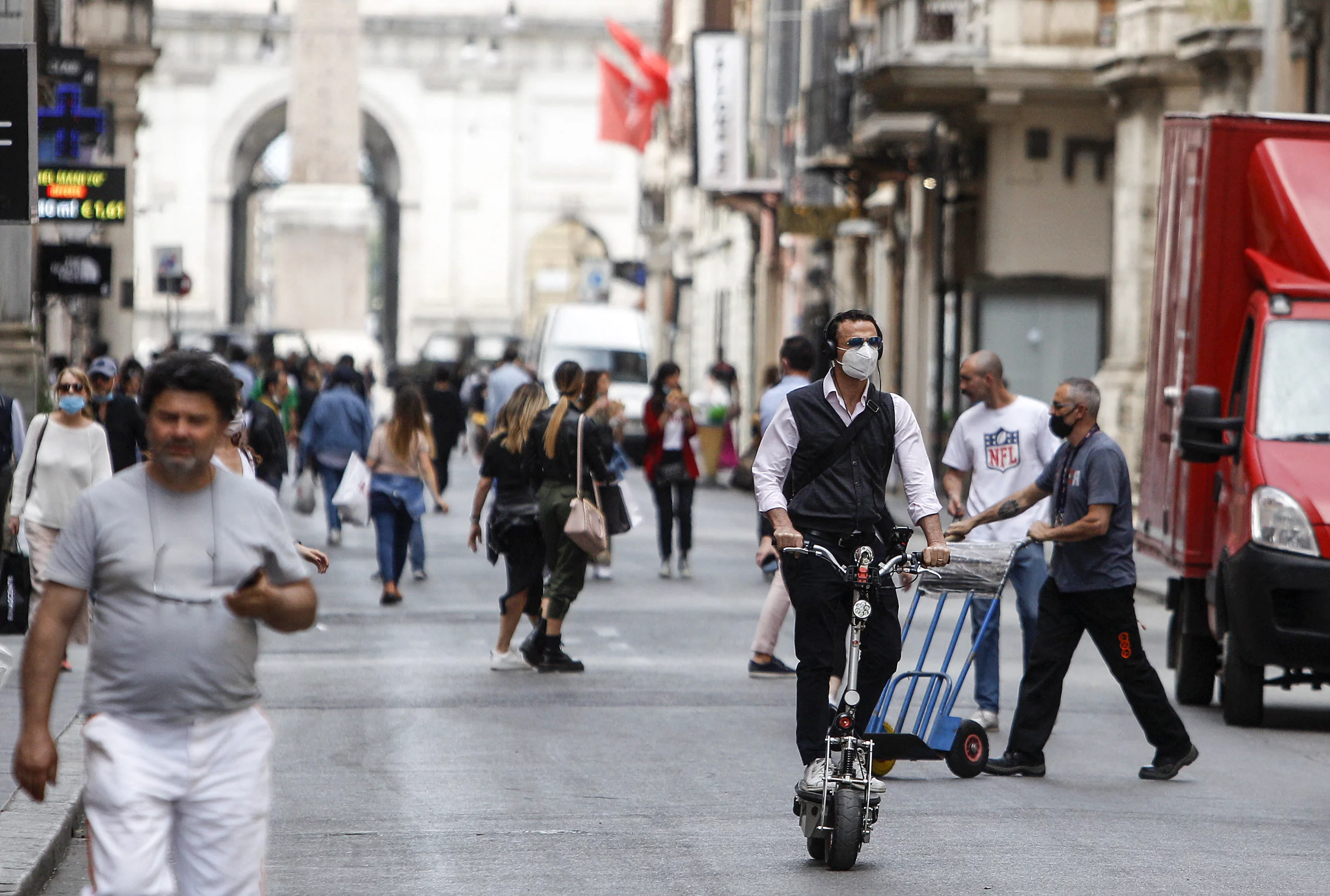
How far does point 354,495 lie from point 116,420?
1741 mm

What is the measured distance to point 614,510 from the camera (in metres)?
14.4

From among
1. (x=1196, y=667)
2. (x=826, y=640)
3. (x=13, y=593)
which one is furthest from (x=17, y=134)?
(x=1196, y=667)

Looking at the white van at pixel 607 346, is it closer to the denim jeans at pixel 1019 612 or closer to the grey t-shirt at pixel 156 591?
the denim jeans at pixel 1019 612

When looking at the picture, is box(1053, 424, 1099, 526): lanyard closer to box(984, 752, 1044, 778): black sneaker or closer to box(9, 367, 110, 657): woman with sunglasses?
box(984, 752, 1044, 778): black sneaker

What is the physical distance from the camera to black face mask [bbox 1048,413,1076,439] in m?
10.4

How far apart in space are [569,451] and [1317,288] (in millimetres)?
4225

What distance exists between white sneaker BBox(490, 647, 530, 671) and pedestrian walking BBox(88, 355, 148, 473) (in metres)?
4.30

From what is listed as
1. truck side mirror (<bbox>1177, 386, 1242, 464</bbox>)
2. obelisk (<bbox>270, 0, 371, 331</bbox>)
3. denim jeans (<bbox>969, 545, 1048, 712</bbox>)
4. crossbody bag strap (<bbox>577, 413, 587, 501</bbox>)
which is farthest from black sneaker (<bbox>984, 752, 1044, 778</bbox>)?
obelisk (<bbox>270, 0, 371, 331</bbox>)

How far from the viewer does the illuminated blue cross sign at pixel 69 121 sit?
2331cm

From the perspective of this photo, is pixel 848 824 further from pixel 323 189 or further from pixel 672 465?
pixel 323 189

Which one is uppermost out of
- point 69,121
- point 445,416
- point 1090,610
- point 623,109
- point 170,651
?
point 623,109

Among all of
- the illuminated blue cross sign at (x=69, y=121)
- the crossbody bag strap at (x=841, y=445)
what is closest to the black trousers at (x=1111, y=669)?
the crossbody bag strap at (x=841, y=445)

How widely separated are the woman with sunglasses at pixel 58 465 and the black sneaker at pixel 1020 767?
519 centimetres

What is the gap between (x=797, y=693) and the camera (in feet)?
27.5
